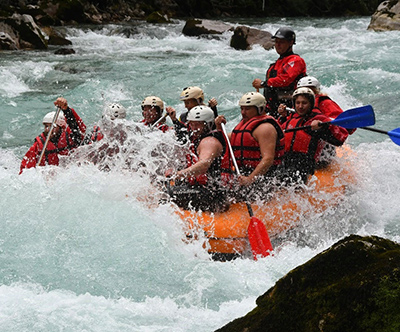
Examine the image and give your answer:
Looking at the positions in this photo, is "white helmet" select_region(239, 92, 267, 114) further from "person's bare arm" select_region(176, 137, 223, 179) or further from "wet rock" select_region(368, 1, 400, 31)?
"wet rock" select_region(368, 1, 400, 31)

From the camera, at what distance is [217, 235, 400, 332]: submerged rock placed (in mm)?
2100

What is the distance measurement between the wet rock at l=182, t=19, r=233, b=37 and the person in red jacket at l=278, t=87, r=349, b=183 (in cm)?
1398

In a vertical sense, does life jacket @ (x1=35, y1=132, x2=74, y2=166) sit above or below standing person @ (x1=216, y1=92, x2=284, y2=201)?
below

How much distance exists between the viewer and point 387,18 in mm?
18094

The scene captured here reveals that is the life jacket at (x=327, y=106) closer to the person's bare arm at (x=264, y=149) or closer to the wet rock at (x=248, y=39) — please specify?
the person's bare arm at (x=264, y=149)

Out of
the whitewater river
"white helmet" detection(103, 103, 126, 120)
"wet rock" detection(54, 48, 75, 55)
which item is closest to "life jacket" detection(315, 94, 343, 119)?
the whitewater river

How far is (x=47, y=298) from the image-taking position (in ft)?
12.7

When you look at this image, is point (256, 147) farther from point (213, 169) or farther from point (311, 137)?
point (311, 137)

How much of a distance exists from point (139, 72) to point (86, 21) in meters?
11.0

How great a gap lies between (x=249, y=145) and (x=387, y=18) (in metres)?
15.0

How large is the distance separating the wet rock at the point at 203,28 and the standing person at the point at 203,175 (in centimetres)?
1475

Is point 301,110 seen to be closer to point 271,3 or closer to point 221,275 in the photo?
point 221,275

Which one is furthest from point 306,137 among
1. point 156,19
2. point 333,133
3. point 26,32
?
point 156,19

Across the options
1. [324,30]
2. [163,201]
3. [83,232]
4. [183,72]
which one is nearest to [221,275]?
[163,201]
